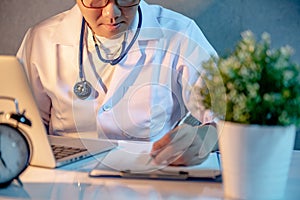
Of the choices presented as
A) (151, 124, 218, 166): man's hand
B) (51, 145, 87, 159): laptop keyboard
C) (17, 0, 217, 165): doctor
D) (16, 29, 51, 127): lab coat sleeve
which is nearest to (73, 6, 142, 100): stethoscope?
(17, 0, 217, 165): doctor

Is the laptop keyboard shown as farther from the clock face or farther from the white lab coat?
the white lab coat

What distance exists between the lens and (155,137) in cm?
150

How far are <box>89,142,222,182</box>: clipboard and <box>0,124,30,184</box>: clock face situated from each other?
15cm

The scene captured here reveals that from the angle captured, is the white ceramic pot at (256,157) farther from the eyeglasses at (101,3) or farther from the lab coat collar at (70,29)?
the lab coat collar at (70,29)

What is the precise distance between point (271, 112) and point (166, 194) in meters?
0.24

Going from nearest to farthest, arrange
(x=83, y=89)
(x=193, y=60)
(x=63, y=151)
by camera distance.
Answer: (x=63, y=151)
(x=193, y=60)
(x=83, y=89)

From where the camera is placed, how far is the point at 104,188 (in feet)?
3.16

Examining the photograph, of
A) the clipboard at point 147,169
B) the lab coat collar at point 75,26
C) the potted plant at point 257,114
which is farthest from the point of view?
the lab coat collar at point 75,26

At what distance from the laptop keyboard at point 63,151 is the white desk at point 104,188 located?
84 millimetres

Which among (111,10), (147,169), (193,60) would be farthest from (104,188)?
(111,10)

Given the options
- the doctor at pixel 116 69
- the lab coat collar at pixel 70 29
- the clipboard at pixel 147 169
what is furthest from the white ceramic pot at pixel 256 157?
the lab coat collar at pixel 70 29

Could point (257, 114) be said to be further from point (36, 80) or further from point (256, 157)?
point (36, 80)

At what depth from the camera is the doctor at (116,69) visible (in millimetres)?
1478

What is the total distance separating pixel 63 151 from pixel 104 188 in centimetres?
23
